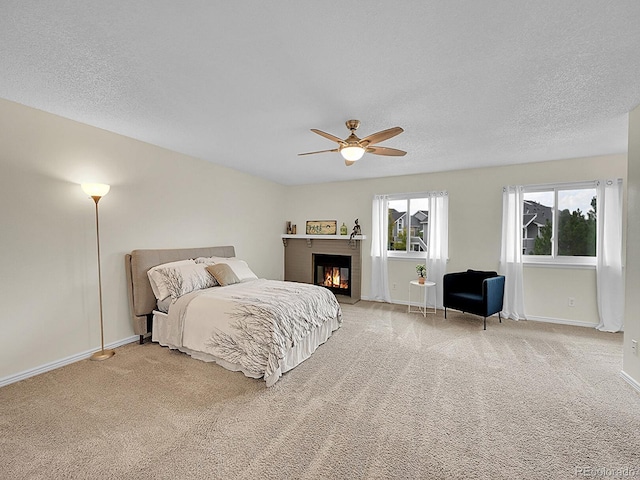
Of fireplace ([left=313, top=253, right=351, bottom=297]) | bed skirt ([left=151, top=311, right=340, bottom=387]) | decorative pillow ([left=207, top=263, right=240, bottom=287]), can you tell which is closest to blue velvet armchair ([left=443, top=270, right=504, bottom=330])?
bed skirt ([left=151, top=311, right=340, bottom=387])

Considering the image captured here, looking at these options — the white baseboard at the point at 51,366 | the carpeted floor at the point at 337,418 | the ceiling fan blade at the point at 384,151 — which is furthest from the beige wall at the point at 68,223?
the ceiling fan blade at the point at 384,151

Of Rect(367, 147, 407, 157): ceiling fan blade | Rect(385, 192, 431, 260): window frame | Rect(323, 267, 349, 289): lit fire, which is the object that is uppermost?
Rect(367, 147, 407, 157): ceiling fan blade

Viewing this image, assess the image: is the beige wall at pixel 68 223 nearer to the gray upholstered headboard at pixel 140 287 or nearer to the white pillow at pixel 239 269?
the gray upholstered headboard at pixel 140 287

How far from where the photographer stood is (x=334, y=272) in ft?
20.5

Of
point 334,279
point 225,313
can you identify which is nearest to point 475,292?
point 334,279

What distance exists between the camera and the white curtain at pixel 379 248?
5523 mm

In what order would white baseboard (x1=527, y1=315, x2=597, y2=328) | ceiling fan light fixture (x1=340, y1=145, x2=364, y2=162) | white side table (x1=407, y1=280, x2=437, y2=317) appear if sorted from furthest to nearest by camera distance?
white side table (x1=407, y1=280, x2=437, y2=317) < white baseboard (x1=527, y1=315, x2=597, y2=328) < ceiling fan light fixture (x1=340, y1=145, x2=364, y2=162)

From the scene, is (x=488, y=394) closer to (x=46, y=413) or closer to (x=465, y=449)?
(x=465, y=449)

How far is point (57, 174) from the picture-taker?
112 inches

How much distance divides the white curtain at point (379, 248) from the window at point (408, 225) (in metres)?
0.17

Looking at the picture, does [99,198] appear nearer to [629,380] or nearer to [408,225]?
[408,225]

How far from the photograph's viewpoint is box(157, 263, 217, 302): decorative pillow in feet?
11.0

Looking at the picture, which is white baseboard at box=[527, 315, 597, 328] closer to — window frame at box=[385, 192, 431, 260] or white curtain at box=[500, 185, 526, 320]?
white curtain at box=[500, 185, 526, 320]

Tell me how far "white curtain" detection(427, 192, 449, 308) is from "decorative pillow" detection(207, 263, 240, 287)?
345cm
